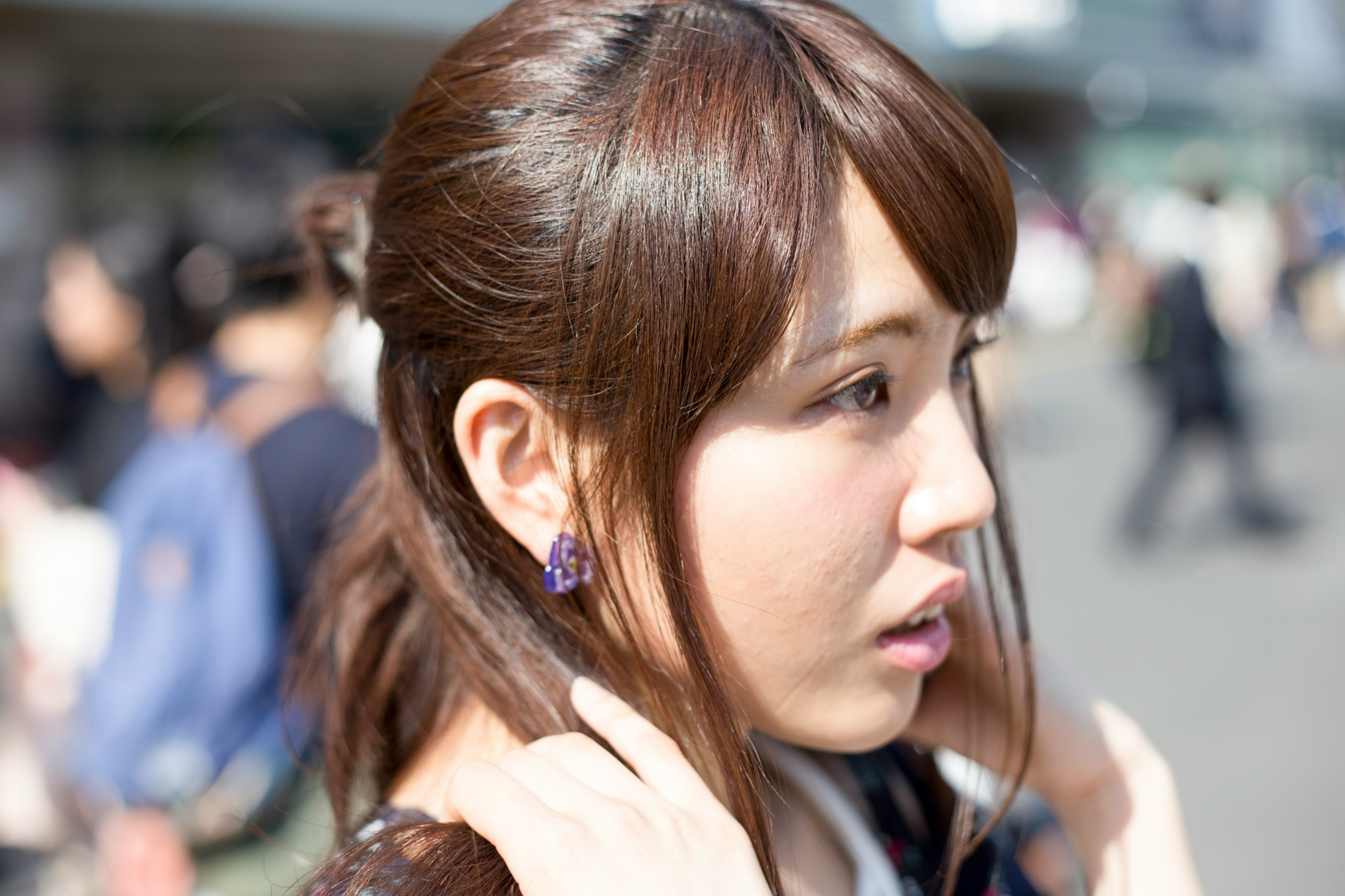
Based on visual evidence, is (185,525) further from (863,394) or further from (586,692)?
(863,394)

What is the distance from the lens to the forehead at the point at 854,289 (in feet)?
3.02

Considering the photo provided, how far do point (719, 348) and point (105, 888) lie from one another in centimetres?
225

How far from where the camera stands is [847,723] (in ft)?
3.48

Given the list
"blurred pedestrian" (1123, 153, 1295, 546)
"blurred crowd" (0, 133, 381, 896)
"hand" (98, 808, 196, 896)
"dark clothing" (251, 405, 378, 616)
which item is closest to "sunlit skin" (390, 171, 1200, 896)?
"blurred crowd" (0, 133, 381, 896)

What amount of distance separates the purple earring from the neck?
0.19 m

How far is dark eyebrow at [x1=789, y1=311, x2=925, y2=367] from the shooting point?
93cm

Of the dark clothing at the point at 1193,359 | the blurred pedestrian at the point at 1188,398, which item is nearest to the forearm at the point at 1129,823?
the blurred pedestrian at the point at 1188,398

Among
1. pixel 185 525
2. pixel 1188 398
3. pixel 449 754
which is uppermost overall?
pixel 449 754

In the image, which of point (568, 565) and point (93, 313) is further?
point (93, 313)

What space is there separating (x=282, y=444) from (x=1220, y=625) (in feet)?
13.8

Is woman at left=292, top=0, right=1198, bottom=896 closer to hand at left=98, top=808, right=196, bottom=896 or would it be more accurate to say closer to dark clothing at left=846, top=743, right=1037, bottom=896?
dark clothing at left=846, top=743, right=1037, bottom=896

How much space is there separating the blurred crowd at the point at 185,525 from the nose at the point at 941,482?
0.44 metres

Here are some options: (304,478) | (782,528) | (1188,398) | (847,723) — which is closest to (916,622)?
(847,723)

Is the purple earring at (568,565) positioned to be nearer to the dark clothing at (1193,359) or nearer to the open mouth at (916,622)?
the open mouth at (916,622)
